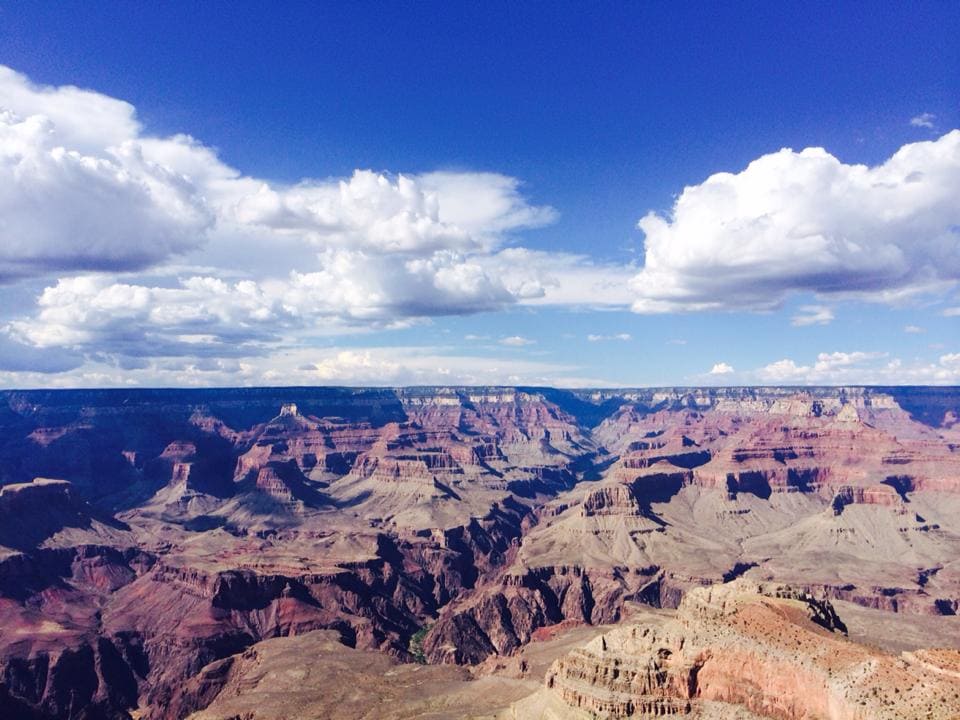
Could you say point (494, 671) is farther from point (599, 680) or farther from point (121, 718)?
point (121, 718)

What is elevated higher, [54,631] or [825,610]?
[825,610]

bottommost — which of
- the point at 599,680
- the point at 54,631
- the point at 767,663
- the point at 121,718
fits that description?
the point at 121,718

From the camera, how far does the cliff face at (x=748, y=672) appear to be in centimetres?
7556

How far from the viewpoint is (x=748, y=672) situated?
86.9 metres

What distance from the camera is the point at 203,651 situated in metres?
187

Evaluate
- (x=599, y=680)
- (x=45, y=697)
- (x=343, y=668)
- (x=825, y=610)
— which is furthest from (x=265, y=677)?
(x=825, y=610)

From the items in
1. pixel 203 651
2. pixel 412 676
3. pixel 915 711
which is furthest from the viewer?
pixel 203 651

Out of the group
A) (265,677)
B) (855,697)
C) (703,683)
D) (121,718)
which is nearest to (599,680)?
(703,683)

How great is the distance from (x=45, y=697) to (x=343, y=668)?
264 feet

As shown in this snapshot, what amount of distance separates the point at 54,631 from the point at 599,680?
524 ft

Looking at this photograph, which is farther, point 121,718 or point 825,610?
point 121,718

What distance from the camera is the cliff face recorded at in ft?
248

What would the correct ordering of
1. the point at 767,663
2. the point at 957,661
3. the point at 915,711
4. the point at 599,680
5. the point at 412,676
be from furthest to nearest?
the point at 412,676, the point at 599,680, the point at 767,663, the point at 957,661, the point at 915,711

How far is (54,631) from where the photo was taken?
7416 inches
